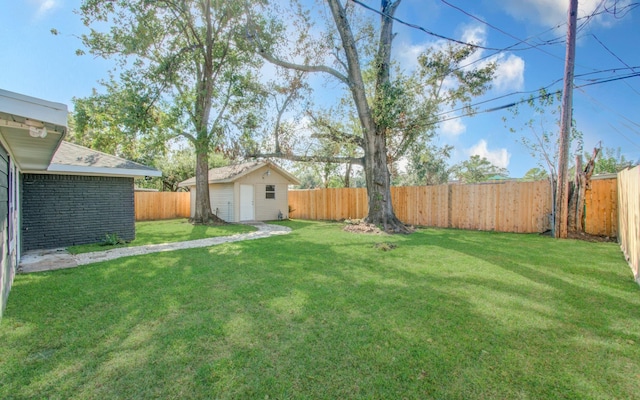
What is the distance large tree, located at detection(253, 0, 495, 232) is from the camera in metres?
10.0

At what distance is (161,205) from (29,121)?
1669 cm

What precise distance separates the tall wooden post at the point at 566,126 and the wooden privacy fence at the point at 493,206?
78 cm

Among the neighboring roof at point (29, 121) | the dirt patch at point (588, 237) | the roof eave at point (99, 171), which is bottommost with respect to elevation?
the dirt patch at point (588, 237)

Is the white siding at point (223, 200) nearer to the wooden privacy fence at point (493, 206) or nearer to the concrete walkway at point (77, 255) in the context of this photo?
the concrete walkway at point (77, 255)

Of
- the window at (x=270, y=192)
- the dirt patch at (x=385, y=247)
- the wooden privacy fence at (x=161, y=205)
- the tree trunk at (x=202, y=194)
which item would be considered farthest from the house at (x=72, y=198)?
the wooden privacy fence at (x=161, y=205)

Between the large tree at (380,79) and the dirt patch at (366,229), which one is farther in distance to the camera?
the large tree at (380,79)

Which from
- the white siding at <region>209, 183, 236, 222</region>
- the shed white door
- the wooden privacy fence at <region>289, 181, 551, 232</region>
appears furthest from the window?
the wooden privacy fence at <region>289, 181, 551, 232</region>

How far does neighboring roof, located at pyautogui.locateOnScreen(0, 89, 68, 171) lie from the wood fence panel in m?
11.6

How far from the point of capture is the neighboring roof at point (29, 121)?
6.98ft

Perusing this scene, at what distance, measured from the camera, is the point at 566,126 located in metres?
7.69

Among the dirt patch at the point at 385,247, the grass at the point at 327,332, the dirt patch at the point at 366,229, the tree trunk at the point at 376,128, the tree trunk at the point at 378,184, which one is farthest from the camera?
the tree trunk at the point at 378,184

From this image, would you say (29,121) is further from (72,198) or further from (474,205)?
(474,205)

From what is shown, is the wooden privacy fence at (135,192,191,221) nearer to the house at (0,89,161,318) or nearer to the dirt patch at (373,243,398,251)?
the house at (0,89,161,318)

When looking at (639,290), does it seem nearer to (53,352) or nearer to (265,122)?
(53,352)
